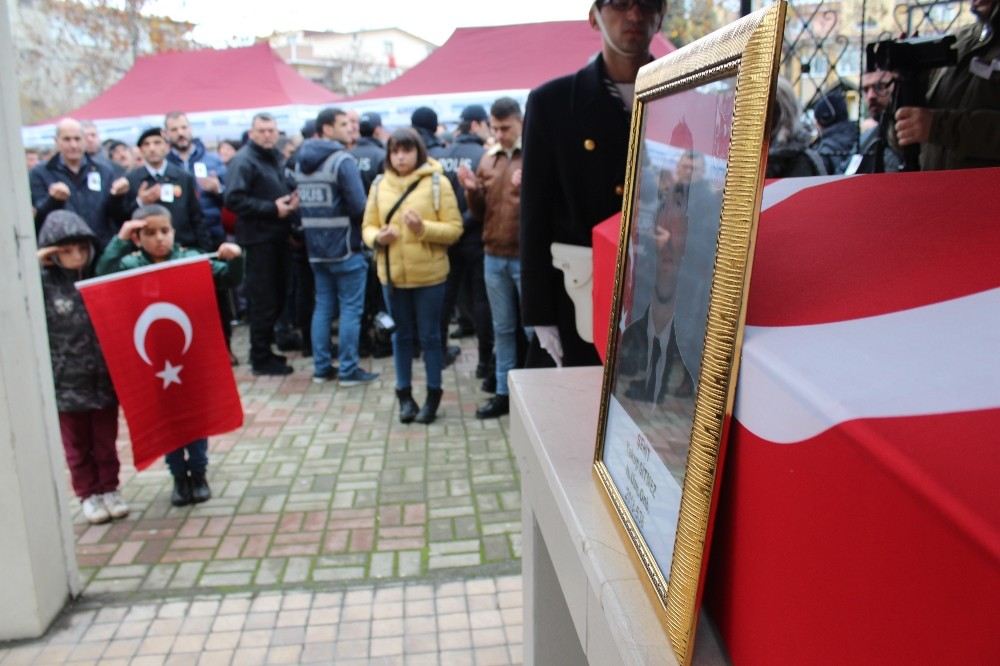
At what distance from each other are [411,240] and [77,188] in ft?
10.7

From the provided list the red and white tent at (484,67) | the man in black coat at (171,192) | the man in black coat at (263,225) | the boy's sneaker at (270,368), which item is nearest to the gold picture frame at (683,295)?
the man in black coat at (263,225)

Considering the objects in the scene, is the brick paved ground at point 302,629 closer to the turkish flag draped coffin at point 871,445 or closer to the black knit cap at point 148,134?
the turkish flag draped coffin at point 871,445

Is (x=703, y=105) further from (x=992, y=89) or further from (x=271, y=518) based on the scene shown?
(x=271, y=518)

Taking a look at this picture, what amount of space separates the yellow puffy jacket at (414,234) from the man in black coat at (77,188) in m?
2.61

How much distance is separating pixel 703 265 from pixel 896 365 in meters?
0.26

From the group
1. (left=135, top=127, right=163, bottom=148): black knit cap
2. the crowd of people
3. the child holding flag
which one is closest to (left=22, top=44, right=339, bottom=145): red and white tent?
the crowd of people

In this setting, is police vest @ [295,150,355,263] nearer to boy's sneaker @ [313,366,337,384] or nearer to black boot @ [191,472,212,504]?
boy's sneaker @ [313,366,337,384]

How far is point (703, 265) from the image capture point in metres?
0.84

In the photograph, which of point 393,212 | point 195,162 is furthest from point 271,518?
point 195,162

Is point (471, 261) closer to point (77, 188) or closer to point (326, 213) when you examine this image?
point (326, 213)

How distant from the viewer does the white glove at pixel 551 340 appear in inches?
108

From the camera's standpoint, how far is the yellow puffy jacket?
17.3 feet

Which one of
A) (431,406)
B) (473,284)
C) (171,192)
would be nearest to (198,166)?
(171,192)

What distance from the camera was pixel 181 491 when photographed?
4344 mm
